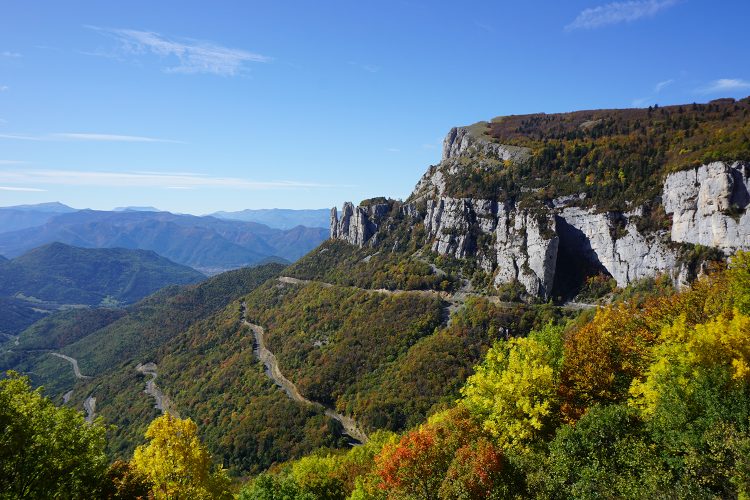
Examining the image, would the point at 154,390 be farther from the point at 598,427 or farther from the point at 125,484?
the point at 598,427

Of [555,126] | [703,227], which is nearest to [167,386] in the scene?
[703,227]

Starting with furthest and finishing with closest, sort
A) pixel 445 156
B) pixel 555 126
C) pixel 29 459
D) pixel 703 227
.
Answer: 1. pixel 445 156
2. pixel 555 126
3. pixel 703 227
4. pixel 29 459

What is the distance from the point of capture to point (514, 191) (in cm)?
12388

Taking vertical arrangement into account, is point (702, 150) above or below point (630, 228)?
above

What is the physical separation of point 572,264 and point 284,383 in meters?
78.9

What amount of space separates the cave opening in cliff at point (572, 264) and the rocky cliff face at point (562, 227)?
259 millimetres

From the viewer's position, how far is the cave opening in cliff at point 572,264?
9912 centimetres

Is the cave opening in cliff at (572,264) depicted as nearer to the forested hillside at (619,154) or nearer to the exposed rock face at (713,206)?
the forested hillside at (619,154)

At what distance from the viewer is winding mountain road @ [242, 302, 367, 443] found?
83.2 metres

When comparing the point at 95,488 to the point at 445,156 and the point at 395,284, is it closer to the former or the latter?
the point at 395,284

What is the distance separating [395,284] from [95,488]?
102144mm

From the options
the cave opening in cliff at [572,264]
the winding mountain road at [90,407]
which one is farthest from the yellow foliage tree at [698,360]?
the winding mountain road at [90,407]

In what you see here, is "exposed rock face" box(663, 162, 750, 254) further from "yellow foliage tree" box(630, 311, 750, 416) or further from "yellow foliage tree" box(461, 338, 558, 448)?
"yellow foliage tree" box(461, 338, 558, 448)

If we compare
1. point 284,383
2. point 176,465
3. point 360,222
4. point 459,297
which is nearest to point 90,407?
point 284,383
